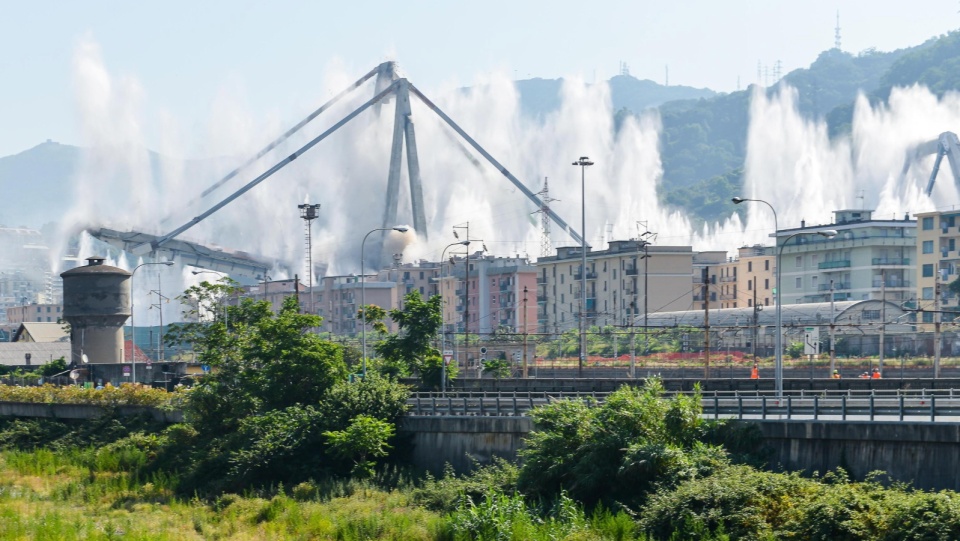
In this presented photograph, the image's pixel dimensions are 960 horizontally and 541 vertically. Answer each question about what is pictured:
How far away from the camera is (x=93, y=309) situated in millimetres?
103250

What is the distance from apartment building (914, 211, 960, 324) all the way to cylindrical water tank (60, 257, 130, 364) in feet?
217

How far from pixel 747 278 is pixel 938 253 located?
36.2 m

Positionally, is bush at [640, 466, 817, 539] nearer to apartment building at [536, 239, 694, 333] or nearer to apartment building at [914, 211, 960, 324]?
apartment building at [914, 211, 960, 324]

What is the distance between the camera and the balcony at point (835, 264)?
135 meters

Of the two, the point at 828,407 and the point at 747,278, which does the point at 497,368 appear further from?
the point at 747,278

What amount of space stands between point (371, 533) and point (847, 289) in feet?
317

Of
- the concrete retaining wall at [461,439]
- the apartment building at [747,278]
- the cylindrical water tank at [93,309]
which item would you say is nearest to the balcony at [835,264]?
the apartment building at [747,278]

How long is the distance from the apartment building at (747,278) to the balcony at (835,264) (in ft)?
36.9

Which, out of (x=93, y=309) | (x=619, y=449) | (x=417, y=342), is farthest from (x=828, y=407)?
(x=93, y=309)

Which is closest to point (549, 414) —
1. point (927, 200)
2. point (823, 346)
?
point (823, 346)

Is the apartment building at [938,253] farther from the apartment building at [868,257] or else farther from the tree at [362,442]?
the tree at [362,442]

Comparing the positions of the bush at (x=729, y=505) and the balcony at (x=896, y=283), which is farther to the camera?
the balcony at (x=896, y=283)

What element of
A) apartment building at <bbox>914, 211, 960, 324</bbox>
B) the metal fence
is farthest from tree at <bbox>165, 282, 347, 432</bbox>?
apartment building at <bbox>914, 211, 960, 324</bbox>

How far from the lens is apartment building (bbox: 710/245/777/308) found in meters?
154
